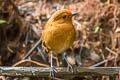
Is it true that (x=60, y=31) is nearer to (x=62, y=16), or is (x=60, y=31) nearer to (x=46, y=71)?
(x=62, y=16)

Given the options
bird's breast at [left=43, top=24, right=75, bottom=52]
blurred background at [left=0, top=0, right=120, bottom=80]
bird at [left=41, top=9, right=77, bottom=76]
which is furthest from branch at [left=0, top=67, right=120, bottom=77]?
blurred background at [left=0, top=0, right=120, bottom=80]

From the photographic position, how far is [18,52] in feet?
13.2

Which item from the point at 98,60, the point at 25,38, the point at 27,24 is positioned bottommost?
the point at 98,60

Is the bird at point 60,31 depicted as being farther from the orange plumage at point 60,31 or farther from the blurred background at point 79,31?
the blurred background at point 79,31

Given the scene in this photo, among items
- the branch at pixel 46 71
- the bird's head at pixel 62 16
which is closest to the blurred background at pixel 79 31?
the branch at pixel 46 71

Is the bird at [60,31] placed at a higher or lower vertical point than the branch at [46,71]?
higher

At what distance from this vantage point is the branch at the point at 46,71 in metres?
2.68

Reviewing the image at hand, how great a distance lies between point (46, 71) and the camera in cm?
274

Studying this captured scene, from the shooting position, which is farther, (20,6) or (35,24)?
(20,6)

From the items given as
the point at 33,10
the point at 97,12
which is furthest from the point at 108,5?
the point at 33,10

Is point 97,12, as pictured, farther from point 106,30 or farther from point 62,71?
point 62,71

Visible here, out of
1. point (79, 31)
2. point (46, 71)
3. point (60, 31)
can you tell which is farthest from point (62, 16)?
point (79, 31)

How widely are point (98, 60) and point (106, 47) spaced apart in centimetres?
32

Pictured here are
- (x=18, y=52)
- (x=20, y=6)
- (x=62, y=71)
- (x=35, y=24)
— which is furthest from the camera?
(x=20, y=6)
